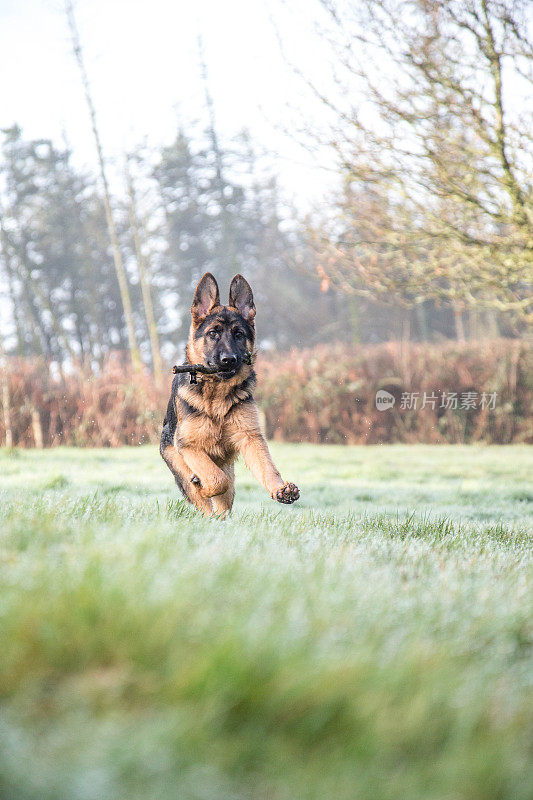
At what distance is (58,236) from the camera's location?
3728 cm

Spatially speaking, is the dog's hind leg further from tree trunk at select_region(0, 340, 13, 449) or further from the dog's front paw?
tree trunk at select_region(0, 340, 13, 449)

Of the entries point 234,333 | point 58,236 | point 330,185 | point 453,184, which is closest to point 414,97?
point 453,184

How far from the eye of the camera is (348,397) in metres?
17.4

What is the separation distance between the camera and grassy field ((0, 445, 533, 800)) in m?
1.27

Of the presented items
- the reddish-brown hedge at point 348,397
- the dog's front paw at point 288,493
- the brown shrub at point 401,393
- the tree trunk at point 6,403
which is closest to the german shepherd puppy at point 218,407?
the dog's front paw at point 288,493

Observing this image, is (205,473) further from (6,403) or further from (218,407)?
(6,403)

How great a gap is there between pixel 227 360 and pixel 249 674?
123 inches

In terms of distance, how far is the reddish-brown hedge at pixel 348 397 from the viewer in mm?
15922

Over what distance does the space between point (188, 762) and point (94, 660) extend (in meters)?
0.42

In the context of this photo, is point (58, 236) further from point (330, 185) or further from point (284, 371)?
point (330, 185)

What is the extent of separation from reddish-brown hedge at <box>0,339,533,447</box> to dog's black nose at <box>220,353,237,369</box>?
38.5 ft

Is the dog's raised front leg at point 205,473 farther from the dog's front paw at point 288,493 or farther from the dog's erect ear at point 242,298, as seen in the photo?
the dog's erect ear at point 242,298

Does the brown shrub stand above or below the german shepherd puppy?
below

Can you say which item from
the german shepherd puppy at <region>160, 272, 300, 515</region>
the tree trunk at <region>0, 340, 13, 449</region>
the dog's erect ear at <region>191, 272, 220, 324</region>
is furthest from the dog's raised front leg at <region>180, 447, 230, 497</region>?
the tree trunk at <region>0, 340, 13, 449</region>
